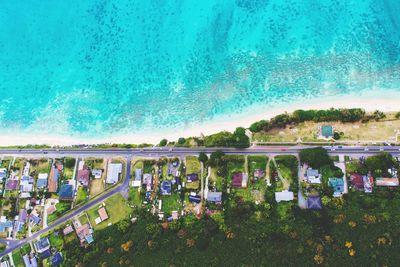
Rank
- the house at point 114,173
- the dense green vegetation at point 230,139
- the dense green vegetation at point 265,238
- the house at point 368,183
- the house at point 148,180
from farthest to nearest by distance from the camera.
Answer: the house at point 114,173 < the house at point 148,180 < the dense green vegetation at point 230,139 < the house at point 368,183 < the dense green vegetation at point 265,238

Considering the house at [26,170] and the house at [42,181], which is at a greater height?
the house at [26,170]

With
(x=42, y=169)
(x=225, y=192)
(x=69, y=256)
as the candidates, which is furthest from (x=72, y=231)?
(x=225, y=192)

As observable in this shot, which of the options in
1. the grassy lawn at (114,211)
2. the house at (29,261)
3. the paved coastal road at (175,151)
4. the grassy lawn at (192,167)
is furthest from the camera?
the house at (29,261)

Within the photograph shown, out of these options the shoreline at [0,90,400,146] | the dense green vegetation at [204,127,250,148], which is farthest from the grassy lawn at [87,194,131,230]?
the dense green vegetation at [204,127,250,148]

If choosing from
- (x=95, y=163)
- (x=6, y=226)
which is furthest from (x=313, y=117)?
(x=6, y=226)

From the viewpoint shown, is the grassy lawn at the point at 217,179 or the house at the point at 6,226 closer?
the grassy lawn at the point at 217,179

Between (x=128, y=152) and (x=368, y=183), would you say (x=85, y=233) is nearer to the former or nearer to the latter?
(x=128, y=152)

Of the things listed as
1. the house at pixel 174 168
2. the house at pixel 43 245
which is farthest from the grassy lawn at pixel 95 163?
the house at pixel 43 245

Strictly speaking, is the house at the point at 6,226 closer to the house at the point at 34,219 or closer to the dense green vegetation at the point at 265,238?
the house at the point at 34,219
